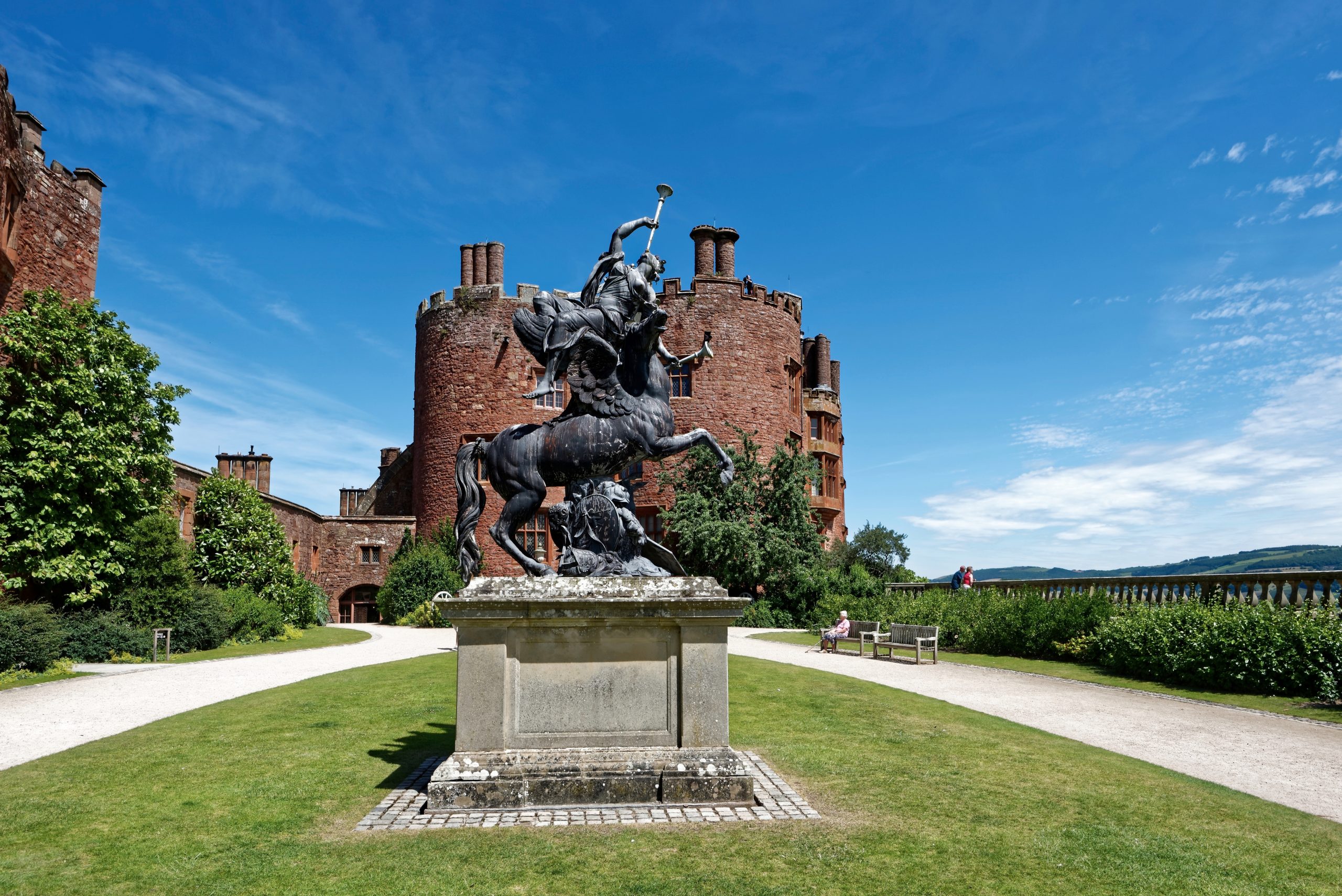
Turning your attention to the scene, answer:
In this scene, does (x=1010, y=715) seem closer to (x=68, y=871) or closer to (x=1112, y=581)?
(x=1112, y=581)

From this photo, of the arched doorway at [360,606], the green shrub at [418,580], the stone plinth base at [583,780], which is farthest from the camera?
the arched doorway at [360,606]

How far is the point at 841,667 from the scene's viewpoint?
16.8 metres

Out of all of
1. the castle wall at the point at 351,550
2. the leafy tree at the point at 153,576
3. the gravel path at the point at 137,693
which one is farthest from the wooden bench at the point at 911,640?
the castle wall at the point at 351,550

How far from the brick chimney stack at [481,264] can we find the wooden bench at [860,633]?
22760 millimetres

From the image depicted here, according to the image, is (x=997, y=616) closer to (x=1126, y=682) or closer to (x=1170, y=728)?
(x=1126, y=682)

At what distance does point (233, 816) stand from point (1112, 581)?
57.3ft

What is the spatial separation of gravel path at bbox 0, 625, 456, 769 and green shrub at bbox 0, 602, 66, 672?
902mm

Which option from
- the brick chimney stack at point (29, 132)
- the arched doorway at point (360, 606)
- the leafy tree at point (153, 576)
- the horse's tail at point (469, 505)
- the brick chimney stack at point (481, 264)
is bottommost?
the arched doorway at point (360, 606)

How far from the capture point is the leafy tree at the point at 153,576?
20.0 m

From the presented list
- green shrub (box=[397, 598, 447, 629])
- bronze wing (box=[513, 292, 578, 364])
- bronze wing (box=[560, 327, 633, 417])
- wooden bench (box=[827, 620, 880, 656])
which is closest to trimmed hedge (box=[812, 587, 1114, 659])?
wooden bench (box=[827, 620, 880, 656])

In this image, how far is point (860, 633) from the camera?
2011 centimetres

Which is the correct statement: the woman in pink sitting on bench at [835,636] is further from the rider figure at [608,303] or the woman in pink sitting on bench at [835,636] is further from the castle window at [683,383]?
the castle window at [683,383]

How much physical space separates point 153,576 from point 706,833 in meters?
19.2

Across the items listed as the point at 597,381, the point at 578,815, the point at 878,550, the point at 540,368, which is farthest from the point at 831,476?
the point at 578,815
